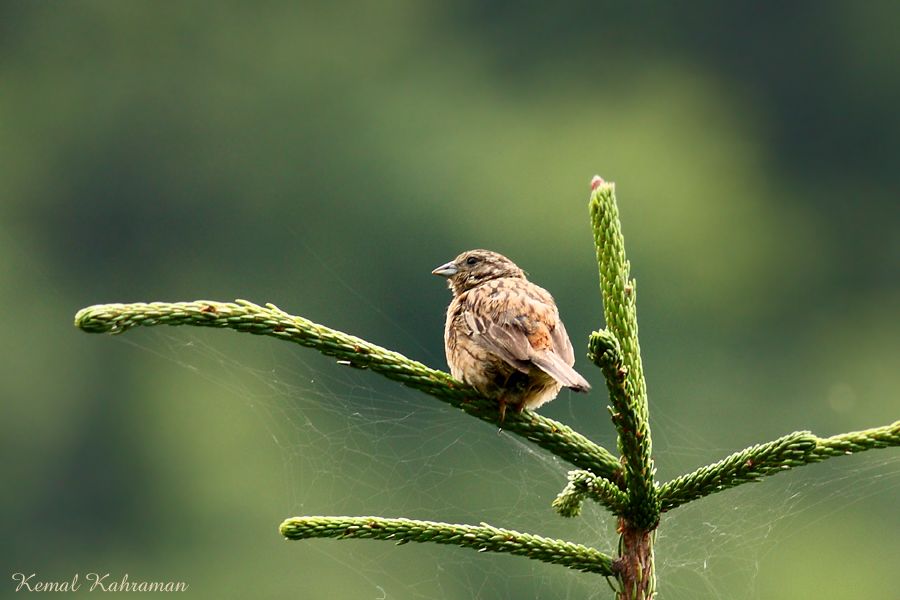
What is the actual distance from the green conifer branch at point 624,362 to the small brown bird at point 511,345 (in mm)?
428

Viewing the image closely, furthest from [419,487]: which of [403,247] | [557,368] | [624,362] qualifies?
[624,362]

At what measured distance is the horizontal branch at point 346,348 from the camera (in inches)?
120

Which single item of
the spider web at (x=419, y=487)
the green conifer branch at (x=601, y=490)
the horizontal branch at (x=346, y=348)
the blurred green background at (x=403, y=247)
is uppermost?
the blurred green background at (x=403, y=247)

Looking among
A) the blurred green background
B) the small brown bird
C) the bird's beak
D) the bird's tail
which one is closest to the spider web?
the blurred green background

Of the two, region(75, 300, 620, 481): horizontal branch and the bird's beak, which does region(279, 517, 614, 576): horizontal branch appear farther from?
the bird's beak

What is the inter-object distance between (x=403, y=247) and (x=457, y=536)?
29.6 m

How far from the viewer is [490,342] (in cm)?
459

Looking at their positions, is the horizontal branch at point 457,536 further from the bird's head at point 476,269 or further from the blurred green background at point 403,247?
the blurred green background at point 403,247

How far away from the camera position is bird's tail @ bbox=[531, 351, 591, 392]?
163 inches

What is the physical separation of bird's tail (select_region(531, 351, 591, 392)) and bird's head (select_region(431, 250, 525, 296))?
48.9 inches

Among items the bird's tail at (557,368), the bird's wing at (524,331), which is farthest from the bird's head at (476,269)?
the bird's tail at (557,368)

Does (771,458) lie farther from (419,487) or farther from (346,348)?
(419,487)

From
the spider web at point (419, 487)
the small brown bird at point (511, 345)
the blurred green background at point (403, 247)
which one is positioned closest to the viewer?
the small brown bird at point (511, 345)

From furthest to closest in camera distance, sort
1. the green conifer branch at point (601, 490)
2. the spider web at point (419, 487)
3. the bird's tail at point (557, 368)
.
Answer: the spider web at point (419, 487) → the bird's tail at point (557, 368) → the green conifer branch at point (601, 490)
